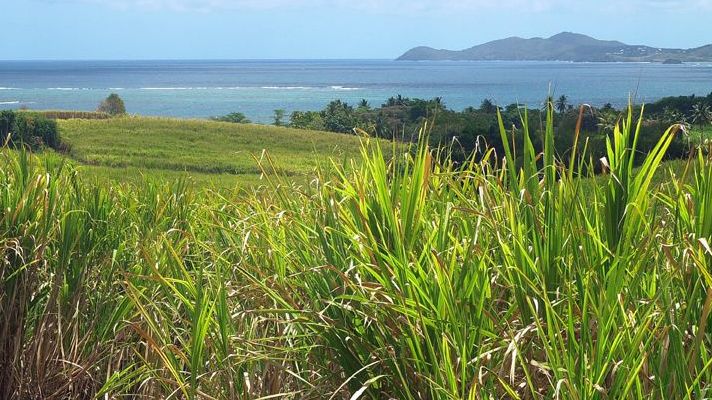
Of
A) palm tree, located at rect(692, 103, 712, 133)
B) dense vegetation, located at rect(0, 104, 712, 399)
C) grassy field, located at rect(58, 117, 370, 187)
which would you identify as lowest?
grassy field, located at rect(58, 117, 370, 187)

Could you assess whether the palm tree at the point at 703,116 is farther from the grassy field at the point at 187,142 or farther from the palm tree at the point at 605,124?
the grassy field at the point at 187,142

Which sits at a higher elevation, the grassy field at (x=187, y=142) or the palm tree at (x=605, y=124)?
the palm tree at (x=605, y=124)

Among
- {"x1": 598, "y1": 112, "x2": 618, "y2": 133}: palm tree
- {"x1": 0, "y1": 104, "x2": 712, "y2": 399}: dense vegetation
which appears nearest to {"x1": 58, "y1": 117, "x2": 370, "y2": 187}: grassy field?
{"x1": 598, "y1": 112, "x2": 618, "y2": 133}: palm tree

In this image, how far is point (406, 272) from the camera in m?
2.01

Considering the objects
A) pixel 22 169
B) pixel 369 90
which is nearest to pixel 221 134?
pixel 22 169

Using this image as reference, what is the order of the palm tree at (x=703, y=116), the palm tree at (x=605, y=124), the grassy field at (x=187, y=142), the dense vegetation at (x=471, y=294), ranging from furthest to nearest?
the grassy field at (x=187, y=142)
the palm tree at (x=703, y=116)
the palm tree at (x=605, y=124)
the dense vegetation at (x=471, y=294)

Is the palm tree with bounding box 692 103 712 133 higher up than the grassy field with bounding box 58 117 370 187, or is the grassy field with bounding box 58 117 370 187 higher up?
the palm tree with bounding box 692 103 712 133

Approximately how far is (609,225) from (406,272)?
0.66 meters

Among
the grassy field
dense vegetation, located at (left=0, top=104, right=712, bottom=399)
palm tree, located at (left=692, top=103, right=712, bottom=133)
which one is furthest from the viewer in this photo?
the grassy field

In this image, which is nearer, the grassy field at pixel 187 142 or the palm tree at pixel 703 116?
the palm tree at pixel 703 116

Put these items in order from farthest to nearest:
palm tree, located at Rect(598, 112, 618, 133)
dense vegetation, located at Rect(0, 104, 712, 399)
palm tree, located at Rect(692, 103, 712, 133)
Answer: palm tree, located at Rect(692, 103, 712, 133)
palm tree, located at Rect(598, 112, 618, 133)
dense vegetation, located at Rect(0, 104, 712, 399)

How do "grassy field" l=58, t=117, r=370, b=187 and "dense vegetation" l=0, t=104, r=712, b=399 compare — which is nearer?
"dense vegetation" l=0, t=104, r=712, b=399

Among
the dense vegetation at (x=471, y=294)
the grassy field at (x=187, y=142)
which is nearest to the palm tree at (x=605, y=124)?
the dense vegetation at (x=471, y=294)

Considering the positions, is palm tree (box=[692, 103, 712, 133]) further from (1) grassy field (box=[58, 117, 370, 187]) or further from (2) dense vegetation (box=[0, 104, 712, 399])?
(1) grassy field (box=[58, 117, 370, 187])
